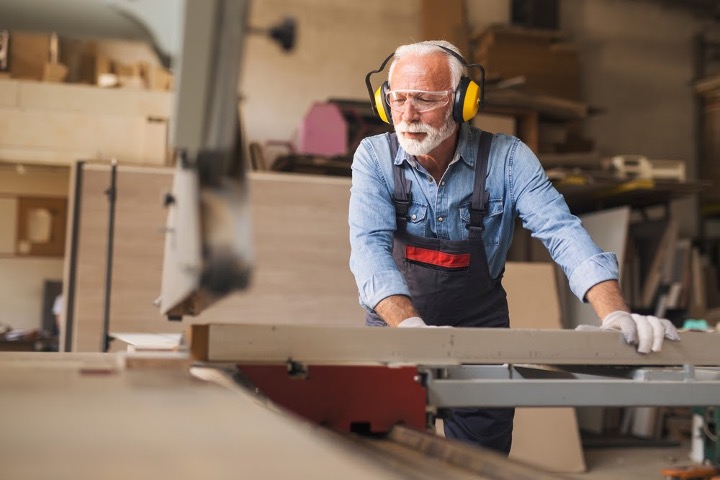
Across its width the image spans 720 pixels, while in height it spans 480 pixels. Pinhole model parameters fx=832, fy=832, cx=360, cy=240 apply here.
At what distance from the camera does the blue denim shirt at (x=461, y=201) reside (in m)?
2.06

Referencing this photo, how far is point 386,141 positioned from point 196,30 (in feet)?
4.37

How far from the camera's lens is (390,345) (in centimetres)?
138

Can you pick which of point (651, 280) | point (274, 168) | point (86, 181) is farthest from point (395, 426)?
point (651, 280)

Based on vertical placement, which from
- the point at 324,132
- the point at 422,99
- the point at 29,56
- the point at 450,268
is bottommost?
the point at 450,268

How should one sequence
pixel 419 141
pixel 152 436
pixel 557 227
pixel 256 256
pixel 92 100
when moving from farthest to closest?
1. pixel 92 100
2. pixel 256 256
3. pixel 419 141
4. pixel 557 227
5. pixel 152 436

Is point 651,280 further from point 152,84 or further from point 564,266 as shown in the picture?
point 564,266

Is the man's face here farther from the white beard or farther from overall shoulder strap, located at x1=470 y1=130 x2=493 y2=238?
overall shoulder strap, located at x1=470 y1=130 x2=493 y2=238

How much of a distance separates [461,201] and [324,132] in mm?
2668

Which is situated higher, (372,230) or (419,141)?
(419,141)

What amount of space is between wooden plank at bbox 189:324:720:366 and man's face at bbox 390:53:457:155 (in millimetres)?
821

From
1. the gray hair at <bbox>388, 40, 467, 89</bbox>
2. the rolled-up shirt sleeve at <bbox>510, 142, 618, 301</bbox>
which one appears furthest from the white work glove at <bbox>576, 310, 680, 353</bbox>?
the gray hair at <bbox>388, 40, 467, 89</bbox>

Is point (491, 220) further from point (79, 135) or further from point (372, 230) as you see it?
point (79, 135)

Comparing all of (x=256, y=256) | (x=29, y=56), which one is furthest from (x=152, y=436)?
(x=29, y=56)

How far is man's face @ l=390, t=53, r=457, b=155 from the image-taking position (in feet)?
7.16
